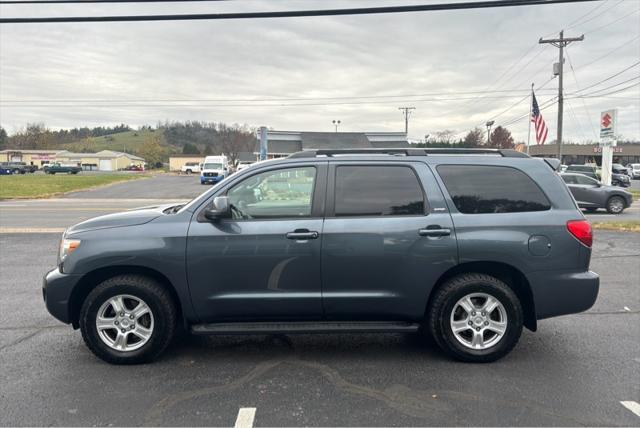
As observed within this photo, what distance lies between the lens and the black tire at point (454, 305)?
13.1ft

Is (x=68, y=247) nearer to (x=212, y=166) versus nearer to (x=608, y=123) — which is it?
(x=608, y=123)

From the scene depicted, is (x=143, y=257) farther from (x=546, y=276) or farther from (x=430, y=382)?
(x=546, y=276)

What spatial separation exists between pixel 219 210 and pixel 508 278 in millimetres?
2663

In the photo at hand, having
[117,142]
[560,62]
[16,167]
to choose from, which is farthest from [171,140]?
[560,62]

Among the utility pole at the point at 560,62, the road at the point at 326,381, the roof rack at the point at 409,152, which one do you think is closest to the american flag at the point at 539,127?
the utility pole at the point at 560,62

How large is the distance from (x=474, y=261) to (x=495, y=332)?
67 cm

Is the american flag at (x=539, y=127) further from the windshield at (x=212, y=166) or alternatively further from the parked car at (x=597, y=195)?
the windshield at (x=212, y=166)

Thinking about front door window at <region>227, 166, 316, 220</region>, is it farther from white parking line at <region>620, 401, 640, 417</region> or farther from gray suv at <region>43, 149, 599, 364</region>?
white parking line at <region>620, 401, 640, 417</region>

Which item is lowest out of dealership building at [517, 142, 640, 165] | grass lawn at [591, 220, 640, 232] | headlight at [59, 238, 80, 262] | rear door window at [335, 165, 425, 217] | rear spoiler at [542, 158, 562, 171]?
grass lawn at [591, 220, 640, 232]

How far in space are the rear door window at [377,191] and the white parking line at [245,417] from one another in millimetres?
1703

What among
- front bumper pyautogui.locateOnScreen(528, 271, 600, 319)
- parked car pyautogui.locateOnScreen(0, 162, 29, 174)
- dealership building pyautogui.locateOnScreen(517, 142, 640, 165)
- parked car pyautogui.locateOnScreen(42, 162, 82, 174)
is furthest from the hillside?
front bumper pyautogui.locateOnScreen(528, 271, 600, 319)

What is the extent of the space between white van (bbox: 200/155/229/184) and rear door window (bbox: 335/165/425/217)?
35.1 metres

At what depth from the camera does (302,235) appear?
3.92m

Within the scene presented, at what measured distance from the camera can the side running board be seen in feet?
12.9
